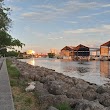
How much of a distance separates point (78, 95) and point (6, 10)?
1448 centimetres

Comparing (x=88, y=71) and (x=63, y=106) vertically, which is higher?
(x=63, y=106)

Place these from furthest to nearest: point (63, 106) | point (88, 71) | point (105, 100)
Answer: point (88, 71) < point (105, 100) < point (63, 106)

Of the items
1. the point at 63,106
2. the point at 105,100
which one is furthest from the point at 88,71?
the point at 63,106

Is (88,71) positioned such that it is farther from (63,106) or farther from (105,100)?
(63,106)

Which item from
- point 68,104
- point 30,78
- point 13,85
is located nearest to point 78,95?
point 68,104

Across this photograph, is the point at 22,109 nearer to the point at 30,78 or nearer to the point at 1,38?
the point at 30,78

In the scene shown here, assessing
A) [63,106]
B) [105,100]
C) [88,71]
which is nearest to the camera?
[63,106]

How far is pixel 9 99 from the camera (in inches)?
405

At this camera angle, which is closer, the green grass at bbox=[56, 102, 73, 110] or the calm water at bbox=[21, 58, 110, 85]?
the green grass at bbox=[56, 102, 73, 110]

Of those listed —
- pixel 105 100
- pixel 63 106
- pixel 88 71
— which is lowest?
pixel 88 71

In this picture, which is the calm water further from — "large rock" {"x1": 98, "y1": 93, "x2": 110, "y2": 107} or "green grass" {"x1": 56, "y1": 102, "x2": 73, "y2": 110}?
"green grass" {"x1": 56, "y1": 102, "x2": 73, "y2": 110}

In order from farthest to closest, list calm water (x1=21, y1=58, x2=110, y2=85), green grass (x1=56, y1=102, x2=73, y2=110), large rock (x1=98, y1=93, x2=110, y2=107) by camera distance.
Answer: calm water (x1=21, y1=58, x2=110, y2=85) < large rock (x1=98, y1=93, x2=110, y2=107) < green grass (x1=56, y1=102, x2=73, y2=110)

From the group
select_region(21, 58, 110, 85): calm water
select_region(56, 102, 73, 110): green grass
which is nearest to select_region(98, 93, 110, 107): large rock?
select_region(56, 102, 73, 110): green grass

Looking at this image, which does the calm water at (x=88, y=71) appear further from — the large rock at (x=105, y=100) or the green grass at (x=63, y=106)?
the green grass at (x=63, y=106)
